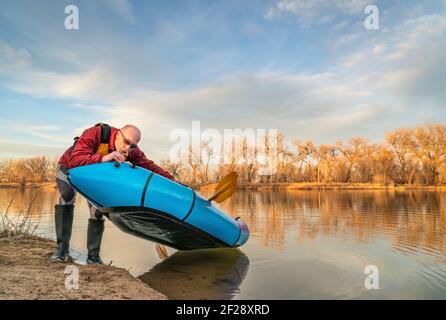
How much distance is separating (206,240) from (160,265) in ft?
2.41

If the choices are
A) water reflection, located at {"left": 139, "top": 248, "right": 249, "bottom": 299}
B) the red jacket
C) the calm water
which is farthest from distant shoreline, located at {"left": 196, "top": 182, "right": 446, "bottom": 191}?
the red jacket

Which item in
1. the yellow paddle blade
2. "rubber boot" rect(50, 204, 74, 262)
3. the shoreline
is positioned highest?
the yellow paddle blade

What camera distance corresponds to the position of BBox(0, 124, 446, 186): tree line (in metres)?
40.4

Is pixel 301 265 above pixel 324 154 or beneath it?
beneath

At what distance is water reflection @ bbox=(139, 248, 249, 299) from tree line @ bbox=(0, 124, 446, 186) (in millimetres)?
33377

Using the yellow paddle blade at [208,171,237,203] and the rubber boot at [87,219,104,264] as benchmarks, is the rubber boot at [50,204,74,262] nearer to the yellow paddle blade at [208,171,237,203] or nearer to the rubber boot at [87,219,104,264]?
the rubber boot at [87,219,104,264]

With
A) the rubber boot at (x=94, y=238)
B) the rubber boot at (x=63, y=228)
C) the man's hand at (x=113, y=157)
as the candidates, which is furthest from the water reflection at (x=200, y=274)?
the man's hand at (x=113, y=157)

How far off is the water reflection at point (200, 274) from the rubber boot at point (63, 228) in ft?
3.51

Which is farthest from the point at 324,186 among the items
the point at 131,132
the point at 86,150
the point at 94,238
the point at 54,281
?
the point at 54,281

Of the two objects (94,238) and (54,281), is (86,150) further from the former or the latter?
(54,281)

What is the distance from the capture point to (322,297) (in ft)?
10.7

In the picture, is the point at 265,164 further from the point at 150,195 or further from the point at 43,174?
the point at 150,195

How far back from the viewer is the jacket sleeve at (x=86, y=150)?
3793 mm
